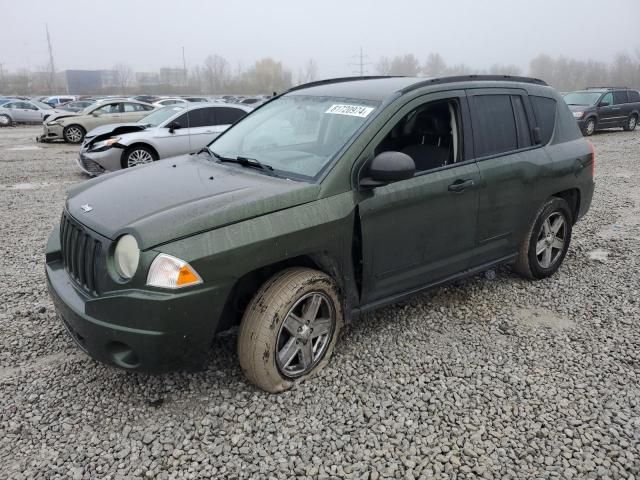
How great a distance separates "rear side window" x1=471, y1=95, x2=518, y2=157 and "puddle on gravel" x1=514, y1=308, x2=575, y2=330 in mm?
1344

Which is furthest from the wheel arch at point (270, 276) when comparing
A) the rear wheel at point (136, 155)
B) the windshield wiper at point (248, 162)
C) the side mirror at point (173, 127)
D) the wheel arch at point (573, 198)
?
the side mirror at point (173, 127)

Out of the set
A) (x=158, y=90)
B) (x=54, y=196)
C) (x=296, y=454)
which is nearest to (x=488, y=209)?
(x=296, y=454)

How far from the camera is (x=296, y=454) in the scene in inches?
101

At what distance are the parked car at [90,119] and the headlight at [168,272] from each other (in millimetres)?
15455

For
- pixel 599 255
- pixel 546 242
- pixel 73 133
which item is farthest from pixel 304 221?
pixel 73 133

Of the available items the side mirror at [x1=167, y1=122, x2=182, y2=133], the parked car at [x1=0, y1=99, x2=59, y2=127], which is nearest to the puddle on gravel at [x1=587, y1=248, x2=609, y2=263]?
the side mirror at [x1=167, y1=122, x2=182, y2=133]

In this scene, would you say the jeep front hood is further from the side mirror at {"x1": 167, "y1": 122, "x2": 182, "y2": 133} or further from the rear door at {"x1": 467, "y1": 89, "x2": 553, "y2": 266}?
the side mirror at {"x1": 167, "y1": 122, "x2": 182, "y2": 133}

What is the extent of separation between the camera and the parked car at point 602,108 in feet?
59.0

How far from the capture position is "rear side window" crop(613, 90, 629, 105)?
18875 millimetres

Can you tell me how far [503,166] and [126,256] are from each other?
9.30ft

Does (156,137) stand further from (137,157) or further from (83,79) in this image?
(83,79)

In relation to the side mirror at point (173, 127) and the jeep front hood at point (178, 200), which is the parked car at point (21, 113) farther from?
the jeep front hood at point (178, 200)

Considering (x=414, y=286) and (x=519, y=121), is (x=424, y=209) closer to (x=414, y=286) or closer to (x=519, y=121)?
(x=414, y=286)

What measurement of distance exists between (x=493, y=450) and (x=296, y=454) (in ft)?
3.34
